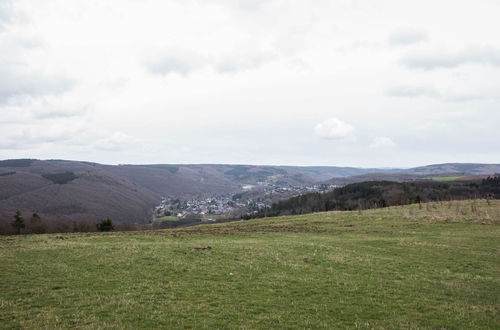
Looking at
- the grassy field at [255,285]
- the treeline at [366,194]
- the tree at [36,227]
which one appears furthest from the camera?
the treeline at [366,194]

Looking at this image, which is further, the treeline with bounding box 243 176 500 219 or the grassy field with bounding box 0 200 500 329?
the treeline with bounding box 243 176 500 219

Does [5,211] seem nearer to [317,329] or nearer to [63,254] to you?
[63,254]

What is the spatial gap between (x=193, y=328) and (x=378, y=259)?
17281 millimetres

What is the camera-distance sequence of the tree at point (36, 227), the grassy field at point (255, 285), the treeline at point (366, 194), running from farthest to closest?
the treeline at point (366, 194) < the tree at point (36, 227) < the grassy field at point (255, 285)

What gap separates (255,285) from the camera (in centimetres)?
1731

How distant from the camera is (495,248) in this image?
2819cm

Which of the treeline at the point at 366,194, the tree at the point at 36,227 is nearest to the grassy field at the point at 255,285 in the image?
the tree at the point at 36,227

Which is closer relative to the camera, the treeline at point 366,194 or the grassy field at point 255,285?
the grassy field at point 255,285

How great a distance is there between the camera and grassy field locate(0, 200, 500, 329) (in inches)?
492

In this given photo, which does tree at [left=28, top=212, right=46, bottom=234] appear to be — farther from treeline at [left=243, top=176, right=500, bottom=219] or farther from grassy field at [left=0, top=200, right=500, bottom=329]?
treeline at [left=243, top=176, right=500, bottom=219]

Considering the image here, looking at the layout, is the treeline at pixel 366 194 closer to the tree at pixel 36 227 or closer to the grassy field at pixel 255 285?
the tree at pixel 36 227

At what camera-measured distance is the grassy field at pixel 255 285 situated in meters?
12.5

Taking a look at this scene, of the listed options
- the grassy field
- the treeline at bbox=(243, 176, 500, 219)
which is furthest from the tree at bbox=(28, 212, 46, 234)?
the treeline at bbox=(243, 176, 500, 219)

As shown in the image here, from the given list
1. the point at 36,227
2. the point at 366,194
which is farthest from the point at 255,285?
the point at 366,194
